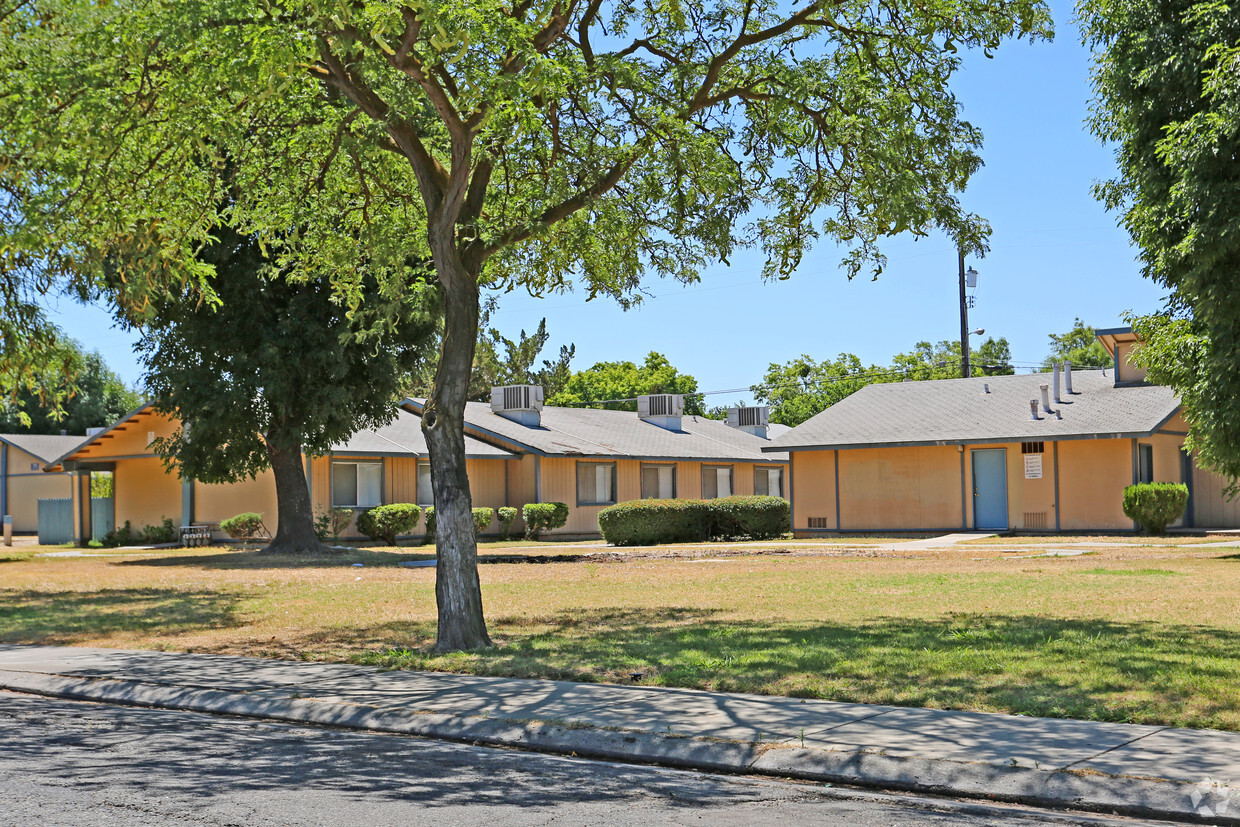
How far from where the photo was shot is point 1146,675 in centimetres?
935

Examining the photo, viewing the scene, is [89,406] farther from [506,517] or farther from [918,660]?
[918,660]

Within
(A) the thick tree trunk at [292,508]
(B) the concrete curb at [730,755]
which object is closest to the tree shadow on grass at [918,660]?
(B) the concrete curb at [730,755]

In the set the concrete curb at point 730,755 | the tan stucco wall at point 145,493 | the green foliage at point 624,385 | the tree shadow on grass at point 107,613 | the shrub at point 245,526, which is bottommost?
the tree shadow on grass at point 107,613

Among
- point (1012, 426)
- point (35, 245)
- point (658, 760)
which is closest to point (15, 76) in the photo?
point (35, 245)

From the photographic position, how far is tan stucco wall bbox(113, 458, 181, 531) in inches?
1547

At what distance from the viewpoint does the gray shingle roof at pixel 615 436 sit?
40000 millimetres

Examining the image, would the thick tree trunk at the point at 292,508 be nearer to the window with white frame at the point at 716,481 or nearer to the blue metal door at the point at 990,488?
the blue metal door at the point at 990,488

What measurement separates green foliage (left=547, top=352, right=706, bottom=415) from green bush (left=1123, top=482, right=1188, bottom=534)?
5046 centimetres

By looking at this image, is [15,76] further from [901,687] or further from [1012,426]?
[1012,426]

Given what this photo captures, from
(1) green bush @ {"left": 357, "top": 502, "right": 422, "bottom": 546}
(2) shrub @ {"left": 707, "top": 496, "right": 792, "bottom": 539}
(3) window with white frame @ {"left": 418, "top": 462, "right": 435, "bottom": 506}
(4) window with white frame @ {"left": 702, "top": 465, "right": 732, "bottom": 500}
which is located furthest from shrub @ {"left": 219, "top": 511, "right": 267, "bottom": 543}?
(4) window with white frame @ {"left": 702, "top": 465, "right": 732, "bottom": 500}

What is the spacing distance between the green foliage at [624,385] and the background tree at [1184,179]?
5812 cm

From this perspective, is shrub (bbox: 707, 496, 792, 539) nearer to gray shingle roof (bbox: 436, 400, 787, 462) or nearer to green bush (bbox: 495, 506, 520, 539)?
gray shingle roof (bbox: 436, 400, 787, 462)

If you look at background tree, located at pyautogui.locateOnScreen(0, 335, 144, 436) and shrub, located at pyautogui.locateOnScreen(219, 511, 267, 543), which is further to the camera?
background tree, located at pyautogui.locateOnScreen(0, 335, 144, 436)

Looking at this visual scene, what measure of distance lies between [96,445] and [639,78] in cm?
3321
